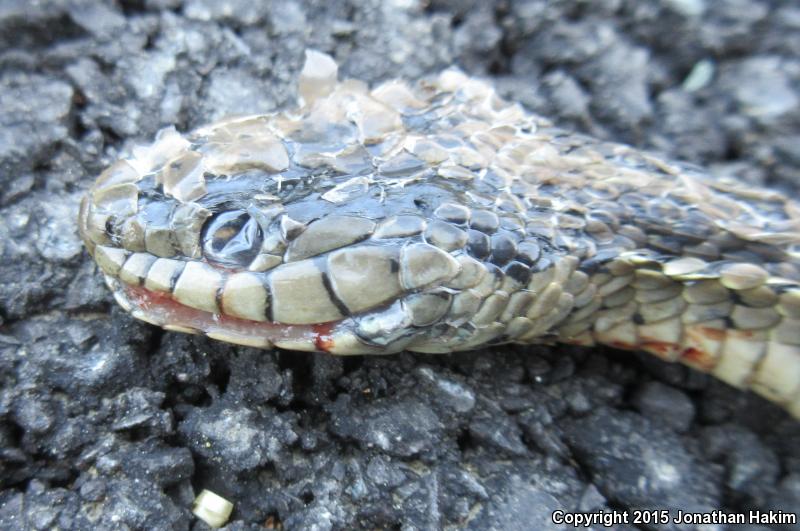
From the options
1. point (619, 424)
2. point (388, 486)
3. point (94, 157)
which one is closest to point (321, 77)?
point (94, 157)

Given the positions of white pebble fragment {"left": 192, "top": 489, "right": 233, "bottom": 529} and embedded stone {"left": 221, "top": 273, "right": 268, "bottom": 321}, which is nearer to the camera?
embedded stone {"left": 221, "top": 273, "right": 268, "bottom": 321}

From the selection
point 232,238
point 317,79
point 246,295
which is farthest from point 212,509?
point 317,79

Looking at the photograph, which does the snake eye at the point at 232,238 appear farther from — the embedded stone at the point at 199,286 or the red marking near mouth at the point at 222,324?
the red marking near mouth at the point at 222,324

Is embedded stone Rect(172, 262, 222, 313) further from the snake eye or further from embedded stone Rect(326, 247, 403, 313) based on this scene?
embedded stone Rect(326, 247, 403, 313)

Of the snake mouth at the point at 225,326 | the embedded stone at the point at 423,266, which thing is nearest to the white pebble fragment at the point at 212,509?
the snake mouth at the point at 225,326

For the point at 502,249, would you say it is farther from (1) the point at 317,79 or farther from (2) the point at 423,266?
(1) the point at 317,79

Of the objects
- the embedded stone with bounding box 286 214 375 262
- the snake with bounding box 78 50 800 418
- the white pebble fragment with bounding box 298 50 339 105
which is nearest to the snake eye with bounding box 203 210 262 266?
the snake with bounding box 78 50 800 418
